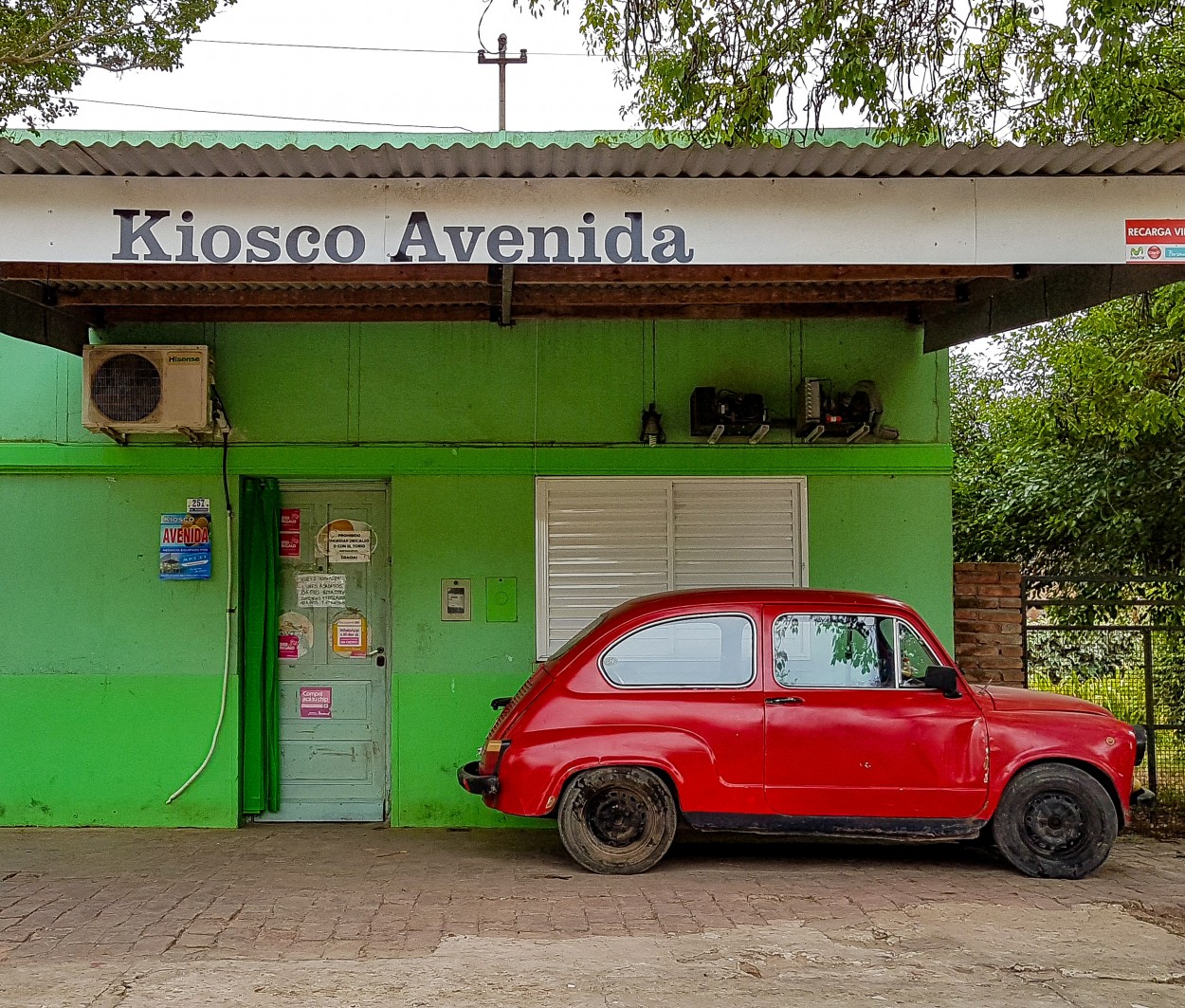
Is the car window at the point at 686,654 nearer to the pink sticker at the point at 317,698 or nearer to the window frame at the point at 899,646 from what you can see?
the window frame at the point at 899,646

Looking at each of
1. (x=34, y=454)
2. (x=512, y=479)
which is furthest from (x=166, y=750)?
(x=512, y=479)

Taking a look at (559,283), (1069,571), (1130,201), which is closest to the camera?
(1130,201)

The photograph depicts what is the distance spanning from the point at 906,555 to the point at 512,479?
3004 millimetres

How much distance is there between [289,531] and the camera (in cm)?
894

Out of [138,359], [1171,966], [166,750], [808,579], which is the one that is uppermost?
[138,359]

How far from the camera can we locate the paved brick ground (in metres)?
5.91

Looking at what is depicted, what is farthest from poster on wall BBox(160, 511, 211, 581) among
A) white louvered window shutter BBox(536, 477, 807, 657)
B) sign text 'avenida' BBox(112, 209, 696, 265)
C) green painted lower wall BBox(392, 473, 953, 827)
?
A: sign text 'avenida' BBox(112, 209, 696, 265)

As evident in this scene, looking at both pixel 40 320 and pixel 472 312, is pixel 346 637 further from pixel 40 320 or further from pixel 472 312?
pixel 40 320

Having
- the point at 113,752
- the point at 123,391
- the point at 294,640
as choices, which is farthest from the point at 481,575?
the point at 113,752

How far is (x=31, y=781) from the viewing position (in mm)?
8438

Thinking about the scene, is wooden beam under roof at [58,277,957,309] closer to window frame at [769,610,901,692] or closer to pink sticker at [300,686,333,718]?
window frame at [769,610,901,692]

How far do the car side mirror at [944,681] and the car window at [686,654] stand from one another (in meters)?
1.04

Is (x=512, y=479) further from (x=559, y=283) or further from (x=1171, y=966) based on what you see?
(x=1171, y=966)

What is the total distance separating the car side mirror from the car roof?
1.40 feet
